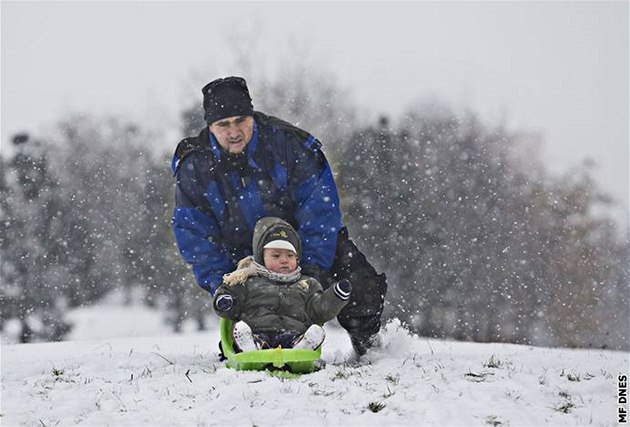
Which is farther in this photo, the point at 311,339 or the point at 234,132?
the point at 234,132

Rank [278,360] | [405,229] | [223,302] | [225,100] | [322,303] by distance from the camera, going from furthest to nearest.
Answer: [405,229] → [225,100] → [322,303] → [223,302] → [278,360]

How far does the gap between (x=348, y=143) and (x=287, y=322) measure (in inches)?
870

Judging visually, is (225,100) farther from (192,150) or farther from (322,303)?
(322,303)

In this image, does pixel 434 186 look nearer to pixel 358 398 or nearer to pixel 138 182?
pixel 138 182

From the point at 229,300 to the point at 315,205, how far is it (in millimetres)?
1321

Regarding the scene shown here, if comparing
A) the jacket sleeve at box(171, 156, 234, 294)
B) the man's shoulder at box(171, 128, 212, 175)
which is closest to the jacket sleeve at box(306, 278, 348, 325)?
the jacket sleeve at box(171, 156, 234, 294)

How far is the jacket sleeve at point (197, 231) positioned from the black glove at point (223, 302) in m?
0.78

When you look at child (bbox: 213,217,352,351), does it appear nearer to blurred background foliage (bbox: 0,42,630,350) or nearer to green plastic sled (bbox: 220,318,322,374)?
green plastic sled (bbox: 220,318,322,374)

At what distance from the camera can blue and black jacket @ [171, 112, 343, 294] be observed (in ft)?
21.5

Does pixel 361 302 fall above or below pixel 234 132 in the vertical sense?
below

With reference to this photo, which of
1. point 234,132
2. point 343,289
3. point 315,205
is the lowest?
point 343,289

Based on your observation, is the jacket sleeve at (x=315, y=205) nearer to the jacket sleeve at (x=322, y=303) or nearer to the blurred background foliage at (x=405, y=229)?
the jacket sleeve at (x=322, y=303)

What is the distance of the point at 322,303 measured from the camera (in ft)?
19.0

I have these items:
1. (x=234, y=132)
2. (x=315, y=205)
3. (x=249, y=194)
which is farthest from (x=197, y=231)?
(x=315, y=205)
